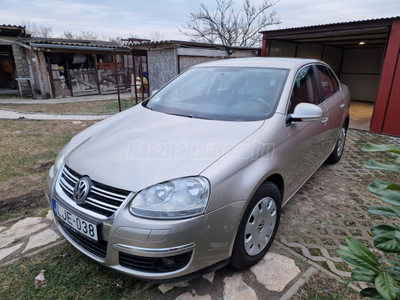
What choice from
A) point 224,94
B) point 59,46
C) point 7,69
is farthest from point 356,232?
point 7,69

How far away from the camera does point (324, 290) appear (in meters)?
1.84

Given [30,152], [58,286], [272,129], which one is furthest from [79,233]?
[30,152]

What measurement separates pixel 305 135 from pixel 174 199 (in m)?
1.57

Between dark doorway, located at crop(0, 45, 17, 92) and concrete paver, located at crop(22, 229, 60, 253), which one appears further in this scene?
dark doorway, located at crop(0, 45, 17, 92)

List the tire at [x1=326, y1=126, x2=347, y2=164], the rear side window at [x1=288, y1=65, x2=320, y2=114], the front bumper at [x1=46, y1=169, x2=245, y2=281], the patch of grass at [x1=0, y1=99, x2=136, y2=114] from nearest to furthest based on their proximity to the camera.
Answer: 1. the front bumper at [x1=46, y1=169, x2=245, y2=281]
2. the rear side window at [x1=288, y1=65, x2=320, y2=114]
3. the tire at [x1=326, y1=126, x2=347, y2=164]
4. the patch of grass at [x1=0, y1=99, x2=136, y2=114]

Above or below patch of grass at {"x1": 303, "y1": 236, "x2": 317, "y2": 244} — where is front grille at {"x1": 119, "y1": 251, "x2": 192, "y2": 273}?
above

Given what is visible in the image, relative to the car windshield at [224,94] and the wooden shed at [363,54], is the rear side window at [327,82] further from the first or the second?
the wooden shed at [363,54]

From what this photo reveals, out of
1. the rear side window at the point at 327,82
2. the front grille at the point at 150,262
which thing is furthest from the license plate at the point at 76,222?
the rear side window at the point at 327,82

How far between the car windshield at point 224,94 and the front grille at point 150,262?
3.76 ft

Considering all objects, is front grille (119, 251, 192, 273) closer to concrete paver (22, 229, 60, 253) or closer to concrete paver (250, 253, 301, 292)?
concrete paver (250, 253, 301, 292)

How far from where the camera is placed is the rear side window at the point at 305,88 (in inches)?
96.7

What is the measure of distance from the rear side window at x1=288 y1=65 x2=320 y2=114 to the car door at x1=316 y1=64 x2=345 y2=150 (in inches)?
9.7

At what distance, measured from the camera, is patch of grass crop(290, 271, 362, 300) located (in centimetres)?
179

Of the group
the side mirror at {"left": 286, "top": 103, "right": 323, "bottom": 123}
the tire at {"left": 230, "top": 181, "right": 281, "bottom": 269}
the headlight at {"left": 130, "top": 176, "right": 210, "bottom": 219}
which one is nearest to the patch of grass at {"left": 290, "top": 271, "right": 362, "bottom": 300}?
the tire at {"left": 230, "top": 181, "right": 281, "bottom": 269}
